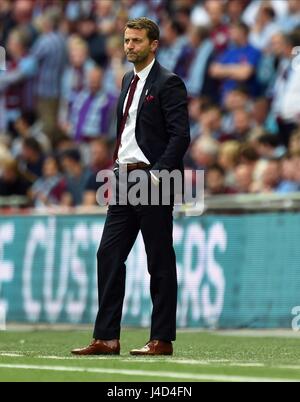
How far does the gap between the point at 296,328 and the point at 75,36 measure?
29.1 feet

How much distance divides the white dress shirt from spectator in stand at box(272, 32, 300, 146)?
5.84m

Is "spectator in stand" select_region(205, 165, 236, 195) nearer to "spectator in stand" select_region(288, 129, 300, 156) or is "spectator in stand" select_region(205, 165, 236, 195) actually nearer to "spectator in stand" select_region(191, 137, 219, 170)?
"spectator in stand" select_region(191, 137, 219, 170)

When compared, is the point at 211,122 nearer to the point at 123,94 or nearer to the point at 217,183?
the point at 217,183

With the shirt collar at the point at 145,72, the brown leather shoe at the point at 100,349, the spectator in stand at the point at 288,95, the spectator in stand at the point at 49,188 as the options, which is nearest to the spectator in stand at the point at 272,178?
the spectator in stand at the point at 288,95

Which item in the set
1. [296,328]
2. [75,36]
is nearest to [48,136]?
[75,36]

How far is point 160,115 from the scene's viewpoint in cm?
996

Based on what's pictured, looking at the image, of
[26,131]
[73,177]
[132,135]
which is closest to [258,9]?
[73,177]

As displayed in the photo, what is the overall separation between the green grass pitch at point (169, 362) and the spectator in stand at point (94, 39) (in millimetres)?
8861

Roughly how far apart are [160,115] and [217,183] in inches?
201

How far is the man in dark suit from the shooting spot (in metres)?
9.88

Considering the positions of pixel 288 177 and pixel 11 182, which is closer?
pixel 288 177

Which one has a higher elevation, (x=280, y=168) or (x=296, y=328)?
(x=280, y=168)

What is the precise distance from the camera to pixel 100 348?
996 centimetres
